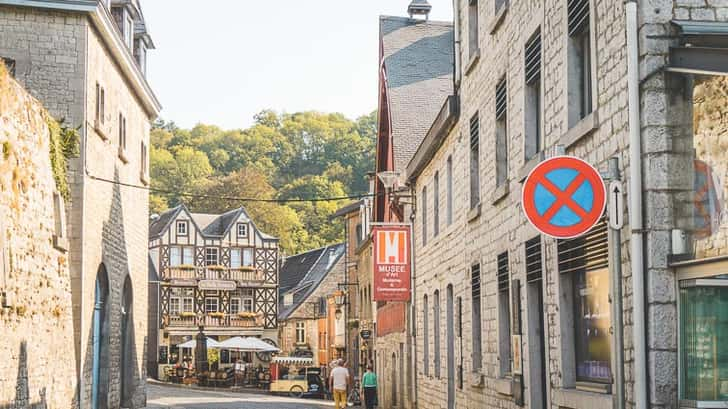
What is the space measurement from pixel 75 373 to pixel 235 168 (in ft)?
246

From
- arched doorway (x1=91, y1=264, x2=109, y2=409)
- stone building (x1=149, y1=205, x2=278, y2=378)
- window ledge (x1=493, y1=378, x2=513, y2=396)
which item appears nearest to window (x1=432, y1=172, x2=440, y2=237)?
arched doorway (x1=91, y1=264, x2=109, y2=409)

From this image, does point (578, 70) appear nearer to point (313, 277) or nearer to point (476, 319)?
point (476, 319)

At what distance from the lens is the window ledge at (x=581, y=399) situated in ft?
30.9

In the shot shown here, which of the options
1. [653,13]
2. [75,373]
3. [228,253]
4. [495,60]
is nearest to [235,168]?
[228,253]

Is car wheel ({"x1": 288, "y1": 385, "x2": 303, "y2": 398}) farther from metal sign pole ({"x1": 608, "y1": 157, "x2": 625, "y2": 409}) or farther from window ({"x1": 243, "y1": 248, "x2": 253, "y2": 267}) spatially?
metal sign pole ({"x1": 608, "y1": 157, "x2": 625, "y2": 409})

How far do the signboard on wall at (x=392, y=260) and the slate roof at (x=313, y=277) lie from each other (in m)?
41.5

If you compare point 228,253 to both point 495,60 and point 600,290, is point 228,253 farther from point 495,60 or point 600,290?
point 600,290

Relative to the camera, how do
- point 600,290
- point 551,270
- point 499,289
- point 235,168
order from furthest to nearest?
point 235,168 < point 499,289 < point 551,270 < point 600,290

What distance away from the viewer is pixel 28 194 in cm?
1875

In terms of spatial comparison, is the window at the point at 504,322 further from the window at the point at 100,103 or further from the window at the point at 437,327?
the window at the point at 100,103

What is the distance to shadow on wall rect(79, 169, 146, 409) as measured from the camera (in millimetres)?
25766

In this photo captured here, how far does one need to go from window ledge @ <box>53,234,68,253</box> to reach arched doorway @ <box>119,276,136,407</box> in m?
7.80

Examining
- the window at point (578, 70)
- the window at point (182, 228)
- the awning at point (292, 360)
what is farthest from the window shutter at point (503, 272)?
the window at point (182, 228)

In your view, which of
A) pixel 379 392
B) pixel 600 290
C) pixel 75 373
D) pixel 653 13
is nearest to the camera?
pixel 653 13
